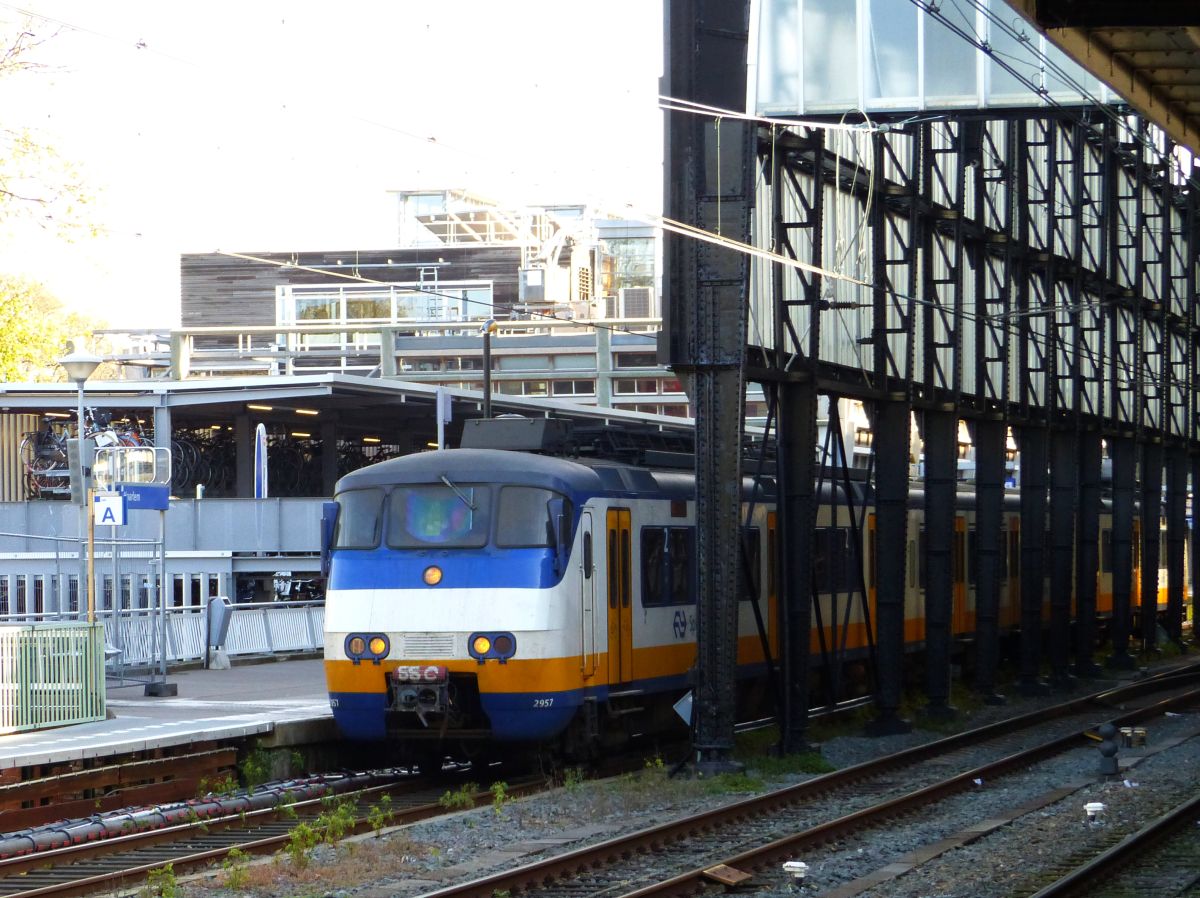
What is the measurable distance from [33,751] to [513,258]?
59099 mm

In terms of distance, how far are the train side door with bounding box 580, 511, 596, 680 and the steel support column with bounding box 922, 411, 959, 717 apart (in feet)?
27.8

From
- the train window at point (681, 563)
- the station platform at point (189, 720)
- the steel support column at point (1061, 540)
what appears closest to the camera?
the station platform at point (189, 720)

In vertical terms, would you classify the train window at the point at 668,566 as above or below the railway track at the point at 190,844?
above

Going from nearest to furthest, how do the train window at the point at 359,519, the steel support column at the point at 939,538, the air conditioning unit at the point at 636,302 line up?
1. the train window at the point at 359,519
2. the steel support column at the point at 939,538
3. the air conditioning unit at the point at 636,302

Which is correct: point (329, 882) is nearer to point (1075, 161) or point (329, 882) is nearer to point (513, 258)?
point (1075, 161)

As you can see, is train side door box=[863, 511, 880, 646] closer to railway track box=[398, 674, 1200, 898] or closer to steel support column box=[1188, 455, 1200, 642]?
railway track box=[398, 674, 1200, 898]

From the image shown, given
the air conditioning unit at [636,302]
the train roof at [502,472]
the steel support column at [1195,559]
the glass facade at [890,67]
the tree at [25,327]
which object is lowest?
the steel support column at [1195,559]

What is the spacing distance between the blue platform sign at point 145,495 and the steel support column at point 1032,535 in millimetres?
13974

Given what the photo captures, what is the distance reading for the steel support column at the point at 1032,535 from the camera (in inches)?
1091

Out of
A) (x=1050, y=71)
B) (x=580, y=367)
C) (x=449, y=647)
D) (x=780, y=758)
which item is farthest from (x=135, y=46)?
(x=580, y=367)

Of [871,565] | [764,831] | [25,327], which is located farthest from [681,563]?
[25,327]

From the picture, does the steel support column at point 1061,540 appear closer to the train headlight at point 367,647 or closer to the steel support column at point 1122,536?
the steel support column at point 1122,536

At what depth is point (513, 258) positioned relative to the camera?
238 ft

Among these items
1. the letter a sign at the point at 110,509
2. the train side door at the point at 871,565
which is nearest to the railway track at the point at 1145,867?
the train side door at the point at 871,565
